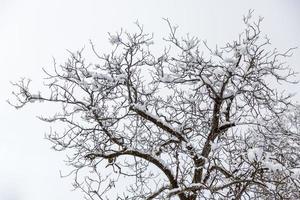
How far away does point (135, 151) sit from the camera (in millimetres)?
7645

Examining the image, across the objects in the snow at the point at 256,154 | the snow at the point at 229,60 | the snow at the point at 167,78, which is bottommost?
the snow at the point at 256,154

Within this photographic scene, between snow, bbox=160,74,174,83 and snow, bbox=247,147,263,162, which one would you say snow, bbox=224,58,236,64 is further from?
snow, bbox=247,147,263,162

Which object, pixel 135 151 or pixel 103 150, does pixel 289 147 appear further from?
pixel 103 150

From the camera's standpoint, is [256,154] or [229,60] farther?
[229,60]

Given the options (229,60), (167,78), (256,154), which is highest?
(167,78)

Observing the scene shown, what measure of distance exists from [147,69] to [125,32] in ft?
3.28

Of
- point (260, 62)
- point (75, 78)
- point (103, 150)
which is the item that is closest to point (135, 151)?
Result: point (103, 150)

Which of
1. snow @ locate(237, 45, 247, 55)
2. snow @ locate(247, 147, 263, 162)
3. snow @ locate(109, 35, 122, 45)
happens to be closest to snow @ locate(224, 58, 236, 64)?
snow @ locate(237, 45, 247, 55)

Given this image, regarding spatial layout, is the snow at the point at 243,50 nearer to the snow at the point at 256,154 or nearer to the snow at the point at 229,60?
the snow at the point at 229,60

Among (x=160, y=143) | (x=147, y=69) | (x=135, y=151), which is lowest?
(x=135, y=151)

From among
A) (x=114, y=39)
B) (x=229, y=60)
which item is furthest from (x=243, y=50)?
(x=114, y=39)

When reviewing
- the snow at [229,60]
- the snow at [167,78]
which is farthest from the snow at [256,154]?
the snow at [167,78]

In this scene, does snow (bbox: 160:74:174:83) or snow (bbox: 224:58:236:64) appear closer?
snow (bbox: 224:58:236:64)

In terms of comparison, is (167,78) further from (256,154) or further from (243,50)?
(256,154)
